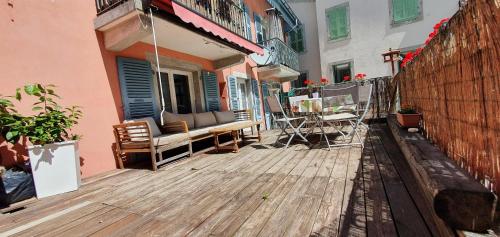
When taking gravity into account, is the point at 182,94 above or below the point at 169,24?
below

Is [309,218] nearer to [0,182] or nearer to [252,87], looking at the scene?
[0,182]

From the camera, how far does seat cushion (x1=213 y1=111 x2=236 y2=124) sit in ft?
20.2

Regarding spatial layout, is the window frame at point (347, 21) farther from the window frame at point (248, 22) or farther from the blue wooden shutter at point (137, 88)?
the blue wooden shutter at point (137, 88)

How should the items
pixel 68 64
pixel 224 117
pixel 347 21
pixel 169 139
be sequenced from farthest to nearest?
pixel 347 21 < pixel 224 117 < pixel 169 139 < pixel 68 64

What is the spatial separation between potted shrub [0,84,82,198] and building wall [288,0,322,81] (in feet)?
39.1

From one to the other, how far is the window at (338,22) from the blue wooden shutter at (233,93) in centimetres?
717

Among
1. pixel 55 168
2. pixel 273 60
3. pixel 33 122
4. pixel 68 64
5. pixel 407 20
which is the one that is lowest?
pixel 55 168

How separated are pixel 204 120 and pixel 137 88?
5.80 ft

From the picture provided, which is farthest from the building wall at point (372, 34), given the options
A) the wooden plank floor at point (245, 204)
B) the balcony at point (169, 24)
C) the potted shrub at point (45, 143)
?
the potted shrub at point (45, 143)

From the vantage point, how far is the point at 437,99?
80.2 inches

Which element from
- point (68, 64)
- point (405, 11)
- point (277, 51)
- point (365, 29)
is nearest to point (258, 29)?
point (277, 51)

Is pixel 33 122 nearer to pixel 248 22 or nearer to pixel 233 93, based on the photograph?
pixel 233 93

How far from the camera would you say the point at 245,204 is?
2.04 metres

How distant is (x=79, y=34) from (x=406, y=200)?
4.69 m
